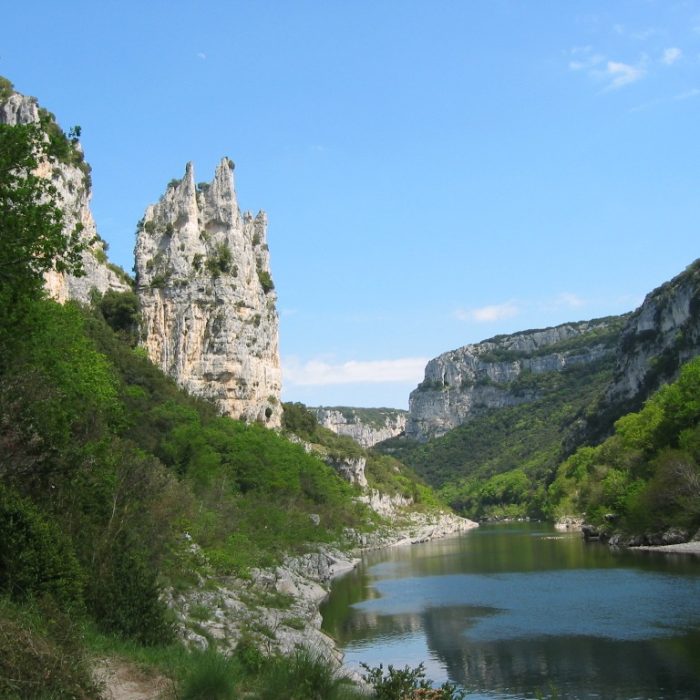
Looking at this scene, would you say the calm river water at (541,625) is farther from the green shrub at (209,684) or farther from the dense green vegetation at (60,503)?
the dense green vegetation at (60,503)

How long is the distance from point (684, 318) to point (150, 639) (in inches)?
4199

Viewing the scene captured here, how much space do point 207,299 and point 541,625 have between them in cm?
6261

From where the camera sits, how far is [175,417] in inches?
2095

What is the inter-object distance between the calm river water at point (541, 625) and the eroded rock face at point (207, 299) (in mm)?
36842

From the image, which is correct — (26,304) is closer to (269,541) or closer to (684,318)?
(269,541)

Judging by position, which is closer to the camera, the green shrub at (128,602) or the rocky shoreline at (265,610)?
the green shrub at (128,602)

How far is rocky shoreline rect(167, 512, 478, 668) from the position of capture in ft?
71.5

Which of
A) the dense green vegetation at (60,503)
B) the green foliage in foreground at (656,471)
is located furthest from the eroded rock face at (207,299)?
the dense green vegetation at (60,503)

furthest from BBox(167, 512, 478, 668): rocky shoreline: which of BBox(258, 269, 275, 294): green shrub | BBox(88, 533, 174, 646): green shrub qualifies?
BBox(258, 269, 275, 294): green shrub

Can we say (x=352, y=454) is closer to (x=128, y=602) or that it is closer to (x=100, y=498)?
(x=100, y=498)

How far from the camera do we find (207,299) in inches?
3381

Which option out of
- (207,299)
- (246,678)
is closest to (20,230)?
(246,678)

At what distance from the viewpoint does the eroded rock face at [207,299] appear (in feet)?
273

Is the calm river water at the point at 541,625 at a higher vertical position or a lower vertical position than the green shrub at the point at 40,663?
lower
